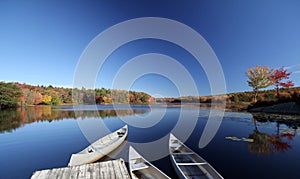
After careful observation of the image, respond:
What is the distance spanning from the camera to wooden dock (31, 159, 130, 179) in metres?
3.59

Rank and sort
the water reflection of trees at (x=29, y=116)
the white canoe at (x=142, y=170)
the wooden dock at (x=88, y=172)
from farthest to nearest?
the water reflection of trees at (x=29, y=116)
the white canoe at (x=142, y=170)
the wooden dock at (x=88, y=172)

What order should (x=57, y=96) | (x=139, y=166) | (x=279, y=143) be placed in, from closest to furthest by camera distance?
(x=139, y=166), (x=279, y=143), (x=57, y=96)

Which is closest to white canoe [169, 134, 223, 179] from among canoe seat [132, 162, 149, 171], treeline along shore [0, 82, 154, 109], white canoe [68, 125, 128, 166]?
canoe seat [132, 162, 149, 171]

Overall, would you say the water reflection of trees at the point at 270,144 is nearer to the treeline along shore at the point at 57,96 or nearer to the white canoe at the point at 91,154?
the white canoe at the point at 91,154

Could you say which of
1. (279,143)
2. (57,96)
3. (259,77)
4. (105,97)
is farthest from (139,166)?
(105,97)

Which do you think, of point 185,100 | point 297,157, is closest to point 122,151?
point 297,157

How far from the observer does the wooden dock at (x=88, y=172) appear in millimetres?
3592

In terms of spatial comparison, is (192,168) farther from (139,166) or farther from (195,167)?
(139,166)

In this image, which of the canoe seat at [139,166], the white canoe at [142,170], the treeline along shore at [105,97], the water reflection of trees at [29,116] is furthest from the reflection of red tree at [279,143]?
the water reflection of trees at [29,116]

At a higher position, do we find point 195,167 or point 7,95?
point 7,95

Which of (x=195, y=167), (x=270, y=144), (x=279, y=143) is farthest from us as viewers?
(x=279, y=143)

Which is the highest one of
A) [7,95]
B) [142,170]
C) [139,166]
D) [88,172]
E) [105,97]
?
[105,97]

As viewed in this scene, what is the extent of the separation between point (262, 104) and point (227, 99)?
23.4 metres

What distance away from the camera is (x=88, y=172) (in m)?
3.81
